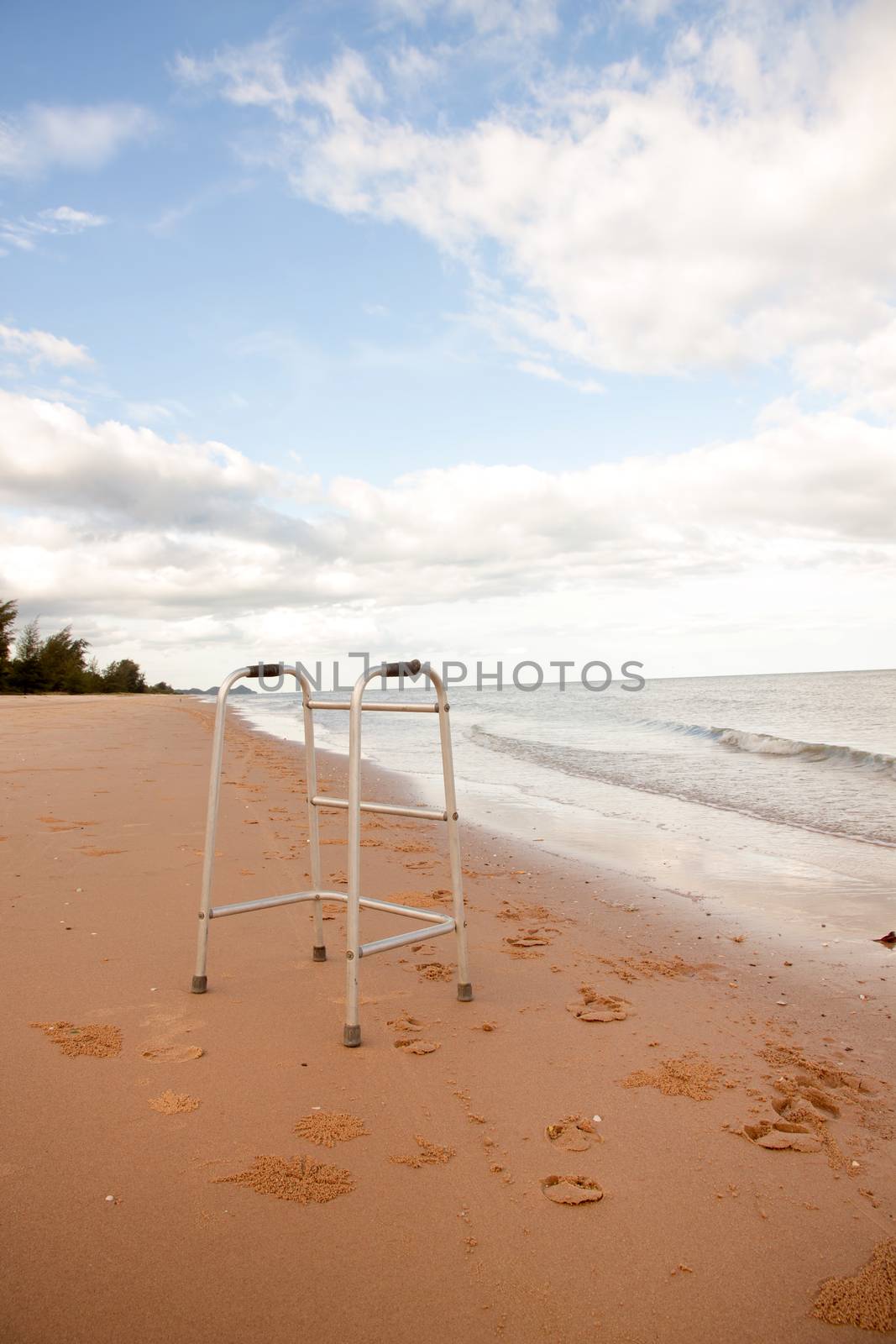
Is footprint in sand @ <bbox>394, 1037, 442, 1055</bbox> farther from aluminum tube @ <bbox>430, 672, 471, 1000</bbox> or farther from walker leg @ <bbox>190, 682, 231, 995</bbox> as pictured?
walker leg @ <bbox>190, 682, 231, 995</bbox>

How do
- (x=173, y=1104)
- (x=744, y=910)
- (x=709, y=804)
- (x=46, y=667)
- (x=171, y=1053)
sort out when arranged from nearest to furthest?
(x=173, y=1104) < (x=171, y=1053) < (x=744, y=910) < (x=709, y=804) < (x=46, y=667)

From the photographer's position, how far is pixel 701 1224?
224 centimetres

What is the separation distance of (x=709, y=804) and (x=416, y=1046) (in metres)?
8.07

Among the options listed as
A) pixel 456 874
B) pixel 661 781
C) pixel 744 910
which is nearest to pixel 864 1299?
pixel 456 874

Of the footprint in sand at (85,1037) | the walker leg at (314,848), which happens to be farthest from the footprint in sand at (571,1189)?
the walker leg at (314,848)

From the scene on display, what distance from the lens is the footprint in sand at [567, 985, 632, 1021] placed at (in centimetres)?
361

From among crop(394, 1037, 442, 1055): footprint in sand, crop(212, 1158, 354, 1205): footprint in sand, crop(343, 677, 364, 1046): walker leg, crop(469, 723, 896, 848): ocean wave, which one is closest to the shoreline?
crop(469, 723, 896, 848): ocean wave

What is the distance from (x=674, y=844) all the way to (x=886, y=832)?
97.0 inches

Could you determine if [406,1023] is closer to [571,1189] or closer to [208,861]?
[208,861]

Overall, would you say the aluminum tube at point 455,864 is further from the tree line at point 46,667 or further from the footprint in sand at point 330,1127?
the tree line at point 46,667

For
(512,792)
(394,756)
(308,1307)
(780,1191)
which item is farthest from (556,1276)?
(394,756)

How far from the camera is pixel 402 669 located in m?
3.53

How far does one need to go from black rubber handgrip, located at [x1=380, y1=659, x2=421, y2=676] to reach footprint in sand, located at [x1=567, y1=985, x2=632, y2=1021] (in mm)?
1691

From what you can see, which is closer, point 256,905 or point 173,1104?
point 173,1104
